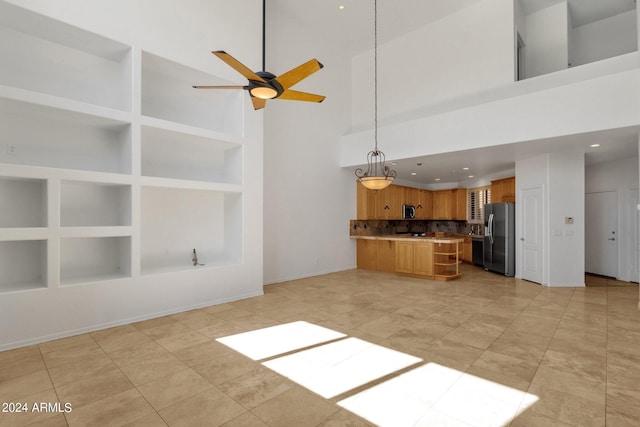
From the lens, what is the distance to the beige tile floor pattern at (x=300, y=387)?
86.1 inches

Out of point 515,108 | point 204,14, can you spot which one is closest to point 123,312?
point 204,14

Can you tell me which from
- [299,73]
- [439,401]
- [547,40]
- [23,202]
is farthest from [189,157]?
[547,40]

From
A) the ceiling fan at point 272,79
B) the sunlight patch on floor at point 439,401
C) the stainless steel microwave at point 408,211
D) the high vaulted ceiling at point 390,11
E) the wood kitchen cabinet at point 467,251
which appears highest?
the high vaulted ceiling at point 390,11

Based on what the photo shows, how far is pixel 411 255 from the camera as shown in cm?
738

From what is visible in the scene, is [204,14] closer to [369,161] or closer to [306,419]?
[369,161]

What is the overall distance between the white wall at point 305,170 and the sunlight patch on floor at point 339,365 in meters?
3.49

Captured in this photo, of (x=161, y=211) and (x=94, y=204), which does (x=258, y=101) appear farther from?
(x=94, y=204)

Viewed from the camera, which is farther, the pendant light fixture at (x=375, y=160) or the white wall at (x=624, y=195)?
the white wall at (x=624, y=195)

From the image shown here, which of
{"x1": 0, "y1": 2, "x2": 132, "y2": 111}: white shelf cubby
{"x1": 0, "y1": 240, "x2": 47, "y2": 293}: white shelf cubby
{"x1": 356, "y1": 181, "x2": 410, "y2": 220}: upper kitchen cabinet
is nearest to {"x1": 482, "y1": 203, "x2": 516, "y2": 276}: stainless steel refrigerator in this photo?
{"x1": 356, "y1": 181, "x2": 410, "y2": 220}: upper kitchen cabinet

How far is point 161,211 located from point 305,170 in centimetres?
326

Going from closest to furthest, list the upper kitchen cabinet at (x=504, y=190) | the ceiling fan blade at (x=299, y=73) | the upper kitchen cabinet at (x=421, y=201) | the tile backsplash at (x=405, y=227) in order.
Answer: the ceiling fan blade at (x=299, y=73) → the upper kitchen cabinet at (x=504, y=190) → the tile backsplash at (x=405, y=227) → the upper kitchen cabinet at (x=421, y=201)

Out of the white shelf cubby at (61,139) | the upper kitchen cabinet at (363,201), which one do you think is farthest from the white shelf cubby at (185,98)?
the upper kitchen cabinet at (363,201)

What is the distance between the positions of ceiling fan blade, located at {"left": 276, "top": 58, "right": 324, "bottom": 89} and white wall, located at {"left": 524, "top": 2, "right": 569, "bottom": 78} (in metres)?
6.42

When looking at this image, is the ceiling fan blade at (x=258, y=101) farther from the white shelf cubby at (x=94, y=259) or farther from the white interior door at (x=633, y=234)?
the white interior door at (x=633, y=234)
